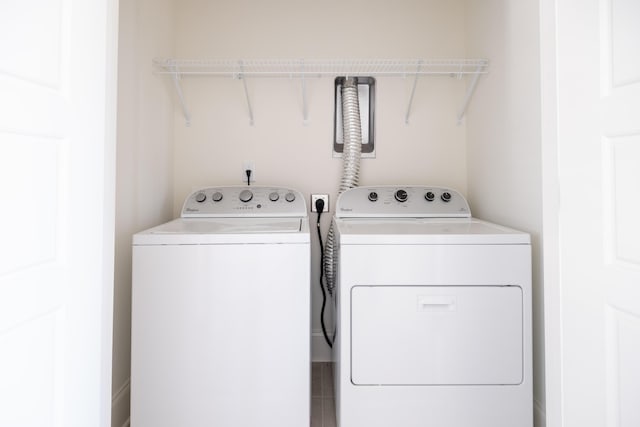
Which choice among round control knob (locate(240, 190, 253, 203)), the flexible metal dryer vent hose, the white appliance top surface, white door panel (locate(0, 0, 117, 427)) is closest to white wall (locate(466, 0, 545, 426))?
the flexible metal dryer vent hose

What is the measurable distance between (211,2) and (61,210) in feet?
6.22

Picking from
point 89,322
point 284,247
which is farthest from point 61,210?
point 284,247

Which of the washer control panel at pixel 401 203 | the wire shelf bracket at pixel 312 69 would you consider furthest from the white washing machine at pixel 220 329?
the wire shelf bracket at pixel 312 69

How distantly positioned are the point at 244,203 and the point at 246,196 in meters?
0.04

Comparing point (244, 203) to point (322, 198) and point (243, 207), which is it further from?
point (322, 198)

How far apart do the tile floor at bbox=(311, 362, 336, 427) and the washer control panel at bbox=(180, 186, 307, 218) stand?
0.98m

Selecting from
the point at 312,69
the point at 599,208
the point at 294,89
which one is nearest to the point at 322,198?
the point at 294,89

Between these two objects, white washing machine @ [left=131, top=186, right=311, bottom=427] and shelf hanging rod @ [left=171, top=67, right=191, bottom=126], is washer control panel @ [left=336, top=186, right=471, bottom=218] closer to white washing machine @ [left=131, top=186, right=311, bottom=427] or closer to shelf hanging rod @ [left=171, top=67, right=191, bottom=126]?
white washing machine @ [left=131, top=186, right=311, bottom=427]

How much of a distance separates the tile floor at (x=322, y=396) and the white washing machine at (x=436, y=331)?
0.33 metres

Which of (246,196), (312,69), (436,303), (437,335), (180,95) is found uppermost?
(312,69)

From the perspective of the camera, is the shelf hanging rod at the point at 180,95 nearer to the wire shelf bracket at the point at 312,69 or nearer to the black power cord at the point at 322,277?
the wire shelf bracket at the point at 312,69

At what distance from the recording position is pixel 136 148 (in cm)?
162

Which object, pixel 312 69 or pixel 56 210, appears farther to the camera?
pixel 312 69

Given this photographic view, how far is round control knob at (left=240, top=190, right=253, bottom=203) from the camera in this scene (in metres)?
1.89
